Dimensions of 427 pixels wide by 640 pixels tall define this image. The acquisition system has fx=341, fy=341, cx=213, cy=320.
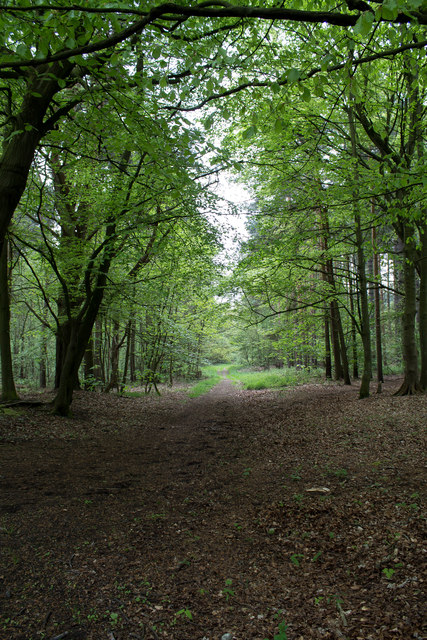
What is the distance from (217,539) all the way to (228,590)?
2.50 ft

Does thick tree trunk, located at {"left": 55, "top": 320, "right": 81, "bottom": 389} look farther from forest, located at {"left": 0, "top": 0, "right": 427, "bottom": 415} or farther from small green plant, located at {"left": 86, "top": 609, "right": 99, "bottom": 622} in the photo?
small green plant, located at {"left": 86, "top": 609, "right": 99, "bottom": 622}

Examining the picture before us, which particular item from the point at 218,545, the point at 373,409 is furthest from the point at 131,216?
the point at 373,409

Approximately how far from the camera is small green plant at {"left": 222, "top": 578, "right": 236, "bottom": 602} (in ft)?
8.52

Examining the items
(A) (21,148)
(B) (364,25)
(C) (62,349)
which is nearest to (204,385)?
(C) (62,349)

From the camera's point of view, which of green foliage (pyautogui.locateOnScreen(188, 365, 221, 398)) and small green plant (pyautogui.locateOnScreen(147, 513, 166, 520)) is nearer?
small green plant (pyautogui.locateOnScreen(147, 513, 166, 520))

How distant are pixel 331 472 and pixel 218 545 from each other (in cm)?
215

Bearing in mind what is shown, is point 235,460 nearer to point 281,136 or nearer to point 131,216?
point 131,216

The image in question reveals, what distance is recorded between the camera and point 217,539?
134 inches

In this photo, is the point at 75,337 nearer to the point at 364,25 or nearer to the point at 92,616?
the point at 92,616

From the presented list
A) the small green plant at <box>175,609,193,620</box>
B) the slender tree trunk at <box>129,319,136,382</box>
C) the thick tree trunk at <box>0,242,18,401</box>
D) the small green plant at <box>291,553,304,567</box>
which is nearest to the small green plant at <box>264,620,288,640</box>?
the small green plant at <box>175,609,193,620</box>

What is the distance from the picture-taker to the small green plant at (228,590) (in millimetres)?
2598

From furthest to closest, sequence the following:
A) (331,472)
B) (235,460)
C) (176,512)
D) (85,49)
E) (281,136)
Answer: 1. (281,136)
2. (235,460)
3. (331,472)
4. (176,512)
5. (85,49)

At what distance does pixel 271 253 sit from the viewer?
30.3 feet

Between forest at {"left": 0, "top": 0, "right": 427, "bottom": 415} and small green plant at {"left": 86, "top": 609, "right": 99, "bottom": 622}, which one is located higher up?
forest at {"left": 0, "top": 0, "right": 427, "bottom": 415}
